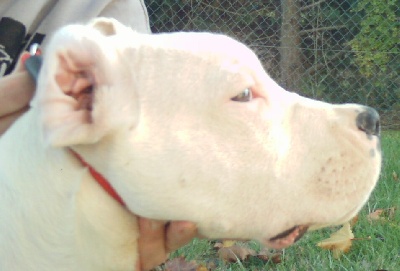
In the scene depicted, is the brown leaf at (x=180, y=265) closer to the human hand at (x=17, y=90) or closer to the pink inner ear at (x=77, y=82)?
the human hand at (x=17, y=90)

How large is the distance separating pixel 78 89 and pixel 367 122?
0.65m

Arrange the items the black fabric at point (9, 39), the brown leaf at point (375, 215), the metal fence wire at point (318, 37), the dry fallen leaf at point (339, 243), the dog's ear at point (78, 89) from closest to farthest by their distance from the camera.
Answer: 1. the dog's ear at point (78, 89)
2. the black fabric at point (9, 39)
3. the dry fallen leaf at point (339, 243)
4. the brown leaf at point (375, 215)
5. the metal fence wire at point (318, 37)

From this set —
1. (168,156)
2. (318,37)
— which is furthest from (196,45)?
(318,37)

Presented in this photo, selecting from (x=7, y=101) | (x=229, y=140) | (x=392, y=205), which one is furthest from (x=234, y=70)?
(x=392, y=205)

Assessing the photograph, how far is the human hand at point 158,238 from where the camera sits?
157cm

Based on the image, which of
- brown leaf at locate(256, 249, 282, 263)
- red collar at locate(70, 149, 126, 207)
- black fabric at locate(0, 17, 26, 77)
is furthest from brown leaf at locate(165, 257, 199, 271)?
red collar at locate(70, 149, 126, 207)

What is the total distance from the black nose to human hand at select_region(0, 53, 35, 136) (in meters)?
0.81

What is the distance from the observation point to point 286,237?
1.62 m

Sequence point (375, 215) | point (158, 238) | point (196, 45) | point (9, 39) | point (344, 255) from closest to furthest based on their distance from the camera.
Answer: point (196, 45) < point (158, 238) < point (9, 39) < point (344, 255) < point (375, 215)

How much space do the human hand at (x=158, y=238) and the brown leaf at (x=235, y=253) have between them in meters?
0.89

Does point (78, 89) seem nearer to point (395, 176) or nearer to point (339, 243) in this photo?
point (339, 243)

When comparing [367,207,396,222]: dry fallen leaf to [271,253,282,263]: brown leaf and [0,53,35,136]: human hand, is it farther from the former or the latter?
[0,53,35,136]: human hand

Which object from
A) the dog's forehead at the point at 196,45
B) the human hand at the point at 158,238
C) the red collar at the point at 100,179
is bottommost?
the human hand at the point at 158,238

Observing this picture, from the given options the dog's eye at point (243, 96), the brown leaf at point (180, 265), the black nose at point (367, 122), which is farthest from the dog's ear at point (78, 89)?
the brown leaf at point (180, 265)
